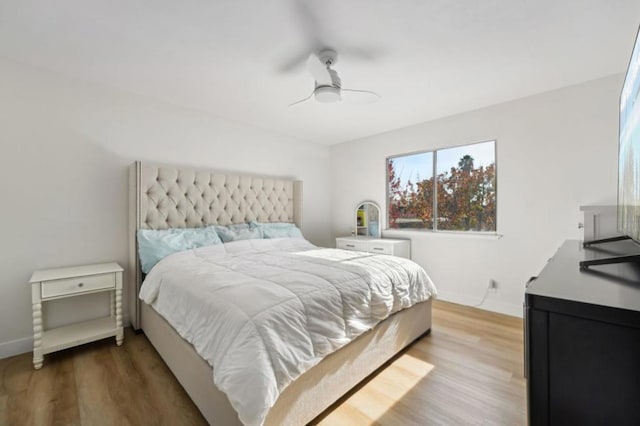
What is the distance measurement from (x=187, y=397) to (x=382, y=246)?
106 inches

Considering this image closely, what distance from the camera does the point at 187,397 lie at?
1.73 m

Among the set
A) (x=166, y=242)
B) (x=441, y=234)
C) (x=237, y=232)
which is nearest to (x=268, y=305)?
(x=166, y=242)

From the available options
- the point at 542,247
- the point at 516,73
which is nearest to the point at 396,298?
the point at 542,247

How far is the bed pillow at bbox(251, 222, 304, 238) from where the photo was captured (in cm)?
346

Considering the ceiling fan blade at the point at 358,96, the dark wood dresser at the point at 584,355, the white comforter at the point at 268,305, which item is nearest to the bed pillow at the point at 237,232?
the white comforter at the point at 268,305

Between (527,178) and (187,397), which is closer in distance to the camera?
(187,397)

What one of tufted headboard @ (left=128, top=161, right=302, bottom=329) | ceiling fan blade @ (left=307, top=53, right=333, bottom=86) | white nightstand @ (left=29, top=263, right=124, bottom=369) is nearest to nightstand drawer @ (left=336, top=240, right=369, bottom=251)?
tufted headboard @ (left=128, top=161, right=302, bottom=329)

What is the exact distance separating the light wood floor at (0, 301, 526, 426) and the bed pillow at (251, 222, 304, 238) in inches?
63.4

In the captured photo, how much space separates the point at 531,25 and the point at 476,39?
1.02 feet

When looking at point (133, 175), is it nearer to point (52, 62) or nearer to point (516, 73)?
point (52, 62)

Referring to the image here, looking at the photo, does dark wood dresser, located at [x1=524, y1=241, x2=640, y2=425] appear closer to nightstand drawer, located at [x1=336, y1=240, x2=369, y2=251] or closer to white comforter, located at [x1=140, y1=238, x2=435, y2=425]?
white comforter, located at [x1=140, y1=238, x2=435, y2=425]

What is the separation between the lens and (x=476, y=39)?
193 cm

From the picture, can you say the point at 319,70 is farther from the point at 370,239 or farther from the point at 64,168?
the point at 370,239

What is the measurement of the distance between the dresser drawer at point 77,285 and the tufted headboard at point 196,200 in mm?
301
